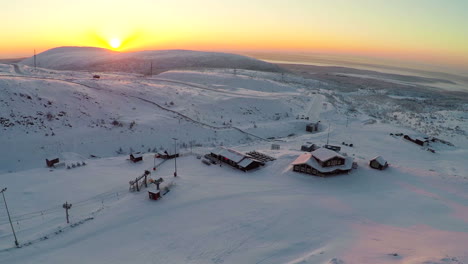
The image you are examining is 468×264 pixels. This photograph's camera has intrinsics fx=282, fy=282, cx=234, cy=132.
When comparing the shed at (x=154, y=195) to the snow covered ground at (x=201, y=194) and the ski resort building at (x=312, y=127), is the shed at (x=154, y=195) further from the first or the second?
the ski resort building at (x=312, y=127)

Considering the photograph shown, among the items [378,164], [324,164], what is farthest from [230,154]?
[378,164]

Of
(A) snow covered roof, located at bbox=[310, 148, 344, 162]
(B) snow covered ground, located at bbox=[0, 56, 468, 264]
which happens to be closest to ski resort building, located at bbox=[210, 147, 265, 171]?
(B) snow covered ground, located at bbox=[0, 56, 468, 264]

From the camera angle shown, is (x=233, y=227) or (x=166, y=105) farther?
(x=166, y=105)

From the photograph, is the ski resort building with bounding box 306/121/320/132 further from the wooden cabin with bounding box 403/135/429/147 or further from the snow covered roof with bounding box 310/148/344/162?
the snow covered roof with bounding box 310/148/344/162

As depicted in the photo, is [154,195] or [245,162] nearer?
[154,195]

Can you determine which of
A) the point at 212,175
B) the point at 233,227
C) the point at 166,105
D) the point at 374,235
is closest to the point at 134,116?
the point at 166,105

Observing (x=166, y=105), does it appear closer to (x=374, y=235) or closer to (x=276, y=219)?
(x=276, y=219)

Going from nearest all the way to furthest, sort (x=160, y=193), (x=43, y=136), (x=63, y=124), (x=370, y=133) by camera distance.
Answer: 1. (x=160, y=193)
2. (x=43, y=136)
3. (x=63, y=124)
4. (x=370, y=133)

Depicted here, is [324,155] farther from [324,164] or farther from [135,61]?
[135,61]
